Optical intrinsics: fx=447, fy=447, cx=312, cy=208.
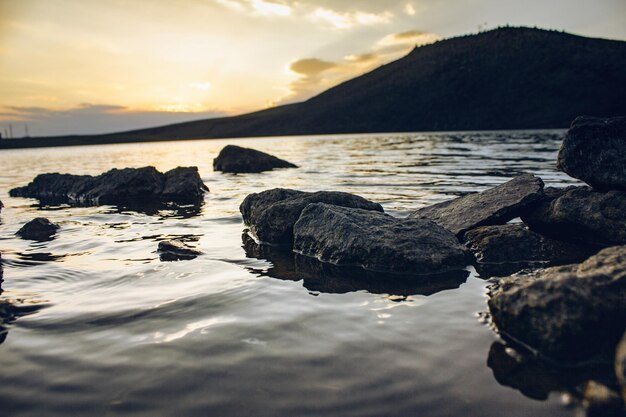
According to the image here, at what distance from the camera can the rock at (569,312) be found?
347 cm

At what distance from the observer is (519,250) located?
21.6ft

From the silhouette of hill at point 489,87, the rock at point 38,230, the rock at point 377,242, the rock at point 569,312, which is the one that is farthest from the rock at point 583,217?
the silhouette of hill at point 489,87

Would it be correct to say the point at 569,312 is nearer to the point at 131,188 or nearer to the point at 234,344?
the point at 234,344

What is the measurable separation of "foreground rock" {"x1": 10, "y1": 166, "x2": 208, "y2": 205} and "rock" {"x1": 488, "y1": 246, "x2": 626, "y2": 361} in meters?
11.9

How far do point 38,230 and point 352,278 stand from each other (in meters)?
7.25

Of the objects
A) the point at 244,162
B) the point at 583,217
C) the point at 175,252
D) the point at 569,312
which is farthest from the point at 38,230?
the point at 244,162

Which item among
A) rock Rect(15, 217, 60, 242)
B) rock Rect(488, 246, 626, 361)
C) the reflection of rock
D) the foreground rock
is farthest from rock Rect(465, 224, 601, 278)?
the foreground rock

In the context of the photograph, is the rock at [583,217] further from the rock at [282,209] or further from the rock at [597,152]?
the rock at [282,209]

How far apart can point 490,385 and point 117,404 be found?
257 cm

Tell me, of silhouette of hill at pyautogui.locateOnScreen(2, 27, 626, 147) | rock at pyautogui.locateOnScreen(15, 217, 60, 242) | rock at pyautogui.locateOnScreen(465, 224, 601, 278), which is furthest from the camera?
silhouette of hill at pyautogui.locateOnScreen(2, 27, 626, 147)

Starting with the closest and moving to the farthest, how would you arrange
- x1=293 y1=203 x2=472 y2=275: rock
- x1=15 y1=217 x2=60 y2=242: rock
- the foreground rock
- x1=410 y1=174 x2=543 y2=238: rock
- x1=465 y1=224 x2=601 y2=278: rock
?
x1=293 y1=203 x2=472 y2=275: rock → x1=465 y1=224 x2=601 y2=278: rock → x1=410 y1=174 x2=543 y2=238: rock → x1=15 y1=217 x2=60 y2=242: rock → the foreground rock

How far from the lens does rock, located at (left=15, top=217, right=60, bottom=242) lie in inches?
356

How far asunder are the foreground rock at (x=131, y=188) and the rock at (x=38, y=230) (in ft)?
15.3

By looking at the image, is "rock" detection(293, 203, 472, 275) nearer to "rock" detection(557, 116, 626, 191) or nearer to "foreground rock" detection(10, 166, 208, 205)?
"rock" detection(557, 116, 626, 191)
